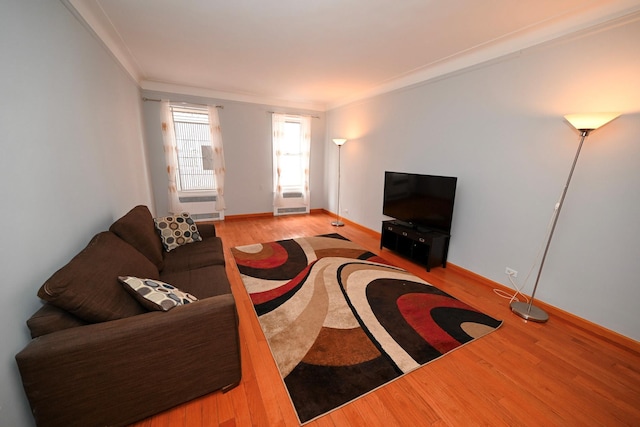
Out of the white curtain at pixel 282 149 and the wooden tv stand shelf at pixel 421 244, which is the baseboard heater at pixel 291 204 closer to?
the white curtain at pixel 282 149

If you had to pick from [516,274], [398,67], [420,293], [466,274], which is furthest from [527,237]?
[398,67]

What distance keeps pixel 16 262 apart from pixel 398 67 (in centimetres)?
412

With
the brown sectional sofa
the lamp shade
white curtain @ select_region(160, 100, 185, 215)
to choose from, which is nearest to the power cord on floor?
the lamp shade

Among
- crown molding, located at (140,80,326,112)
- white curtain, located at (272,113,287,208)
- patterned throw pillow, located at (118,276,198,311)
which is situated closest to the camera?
patterned throw pillow, located at (118,276,198,311)

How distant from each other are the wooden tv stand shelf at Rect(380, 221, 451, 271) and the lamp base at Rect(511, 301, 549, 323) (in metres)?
0.95

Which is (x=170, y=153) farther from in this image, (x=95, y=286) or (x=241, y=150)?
(x=95, y=286)

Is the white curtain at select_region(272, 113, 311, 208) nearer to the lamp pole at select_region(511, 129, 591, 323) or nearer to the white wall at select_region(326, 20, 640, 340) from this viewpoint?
the white wall at select_region(326, 20, 640, 340)

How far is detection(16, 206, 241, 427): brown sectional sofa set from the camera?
3.60 ft

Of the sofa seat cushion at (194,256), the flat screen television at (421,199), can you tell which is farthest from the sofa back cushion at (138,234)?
the flat screen television at (421,199)

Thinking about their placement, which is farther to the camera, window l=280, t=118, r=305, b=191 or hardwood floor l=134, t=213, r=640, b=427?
window l=280, t=118, r=305, b=191

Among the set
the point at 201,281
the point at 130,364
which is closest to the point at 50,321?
the point at 130,364

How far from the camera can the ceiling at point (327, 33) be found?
2.03 meters

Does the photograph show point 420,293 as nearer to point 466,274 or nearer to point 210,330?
point 466,274

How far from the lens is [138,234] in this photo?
2098 millimetres
